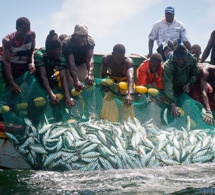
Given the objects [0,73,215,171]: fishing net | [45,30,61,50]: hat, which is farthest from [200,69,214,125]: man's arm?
[45,30,61,50]: hat

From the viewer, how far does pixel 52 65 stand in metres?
8.32

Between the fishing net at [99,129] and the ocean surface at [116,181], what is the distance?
240 millimetres

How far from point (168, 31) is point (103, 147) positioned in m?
4.76

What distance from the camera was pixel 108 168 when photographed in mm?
7363

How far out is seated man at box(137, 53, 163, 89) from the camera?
918 centimetres

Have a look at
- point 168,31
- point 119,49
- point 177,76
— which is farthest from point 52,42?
point 168,31

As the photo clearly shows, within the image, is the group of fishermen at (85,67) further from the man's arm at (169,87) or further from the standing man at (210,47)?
the standing man at (210,47)

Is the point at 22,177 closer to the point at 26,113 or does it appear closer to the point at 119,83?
the point at 26,113

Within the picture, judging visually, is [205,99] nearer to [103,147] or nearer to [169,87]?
[169,87]

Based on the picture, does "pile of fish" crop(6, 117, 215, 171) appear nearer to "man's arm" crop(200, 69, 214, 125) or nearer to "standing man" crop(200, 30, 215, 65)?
"man's arm" crop(200, 69, 214, 125)

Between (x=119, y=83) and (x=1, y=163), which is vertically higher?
(x=119, y=83)

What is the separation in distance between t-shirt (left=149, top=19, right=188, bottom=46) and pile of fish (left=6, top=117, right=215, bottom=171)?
12.3 feet

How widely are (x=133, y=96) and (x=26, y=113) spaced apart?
208 cm

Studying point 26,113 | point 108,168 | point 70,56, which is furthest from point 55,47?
point 108,168
